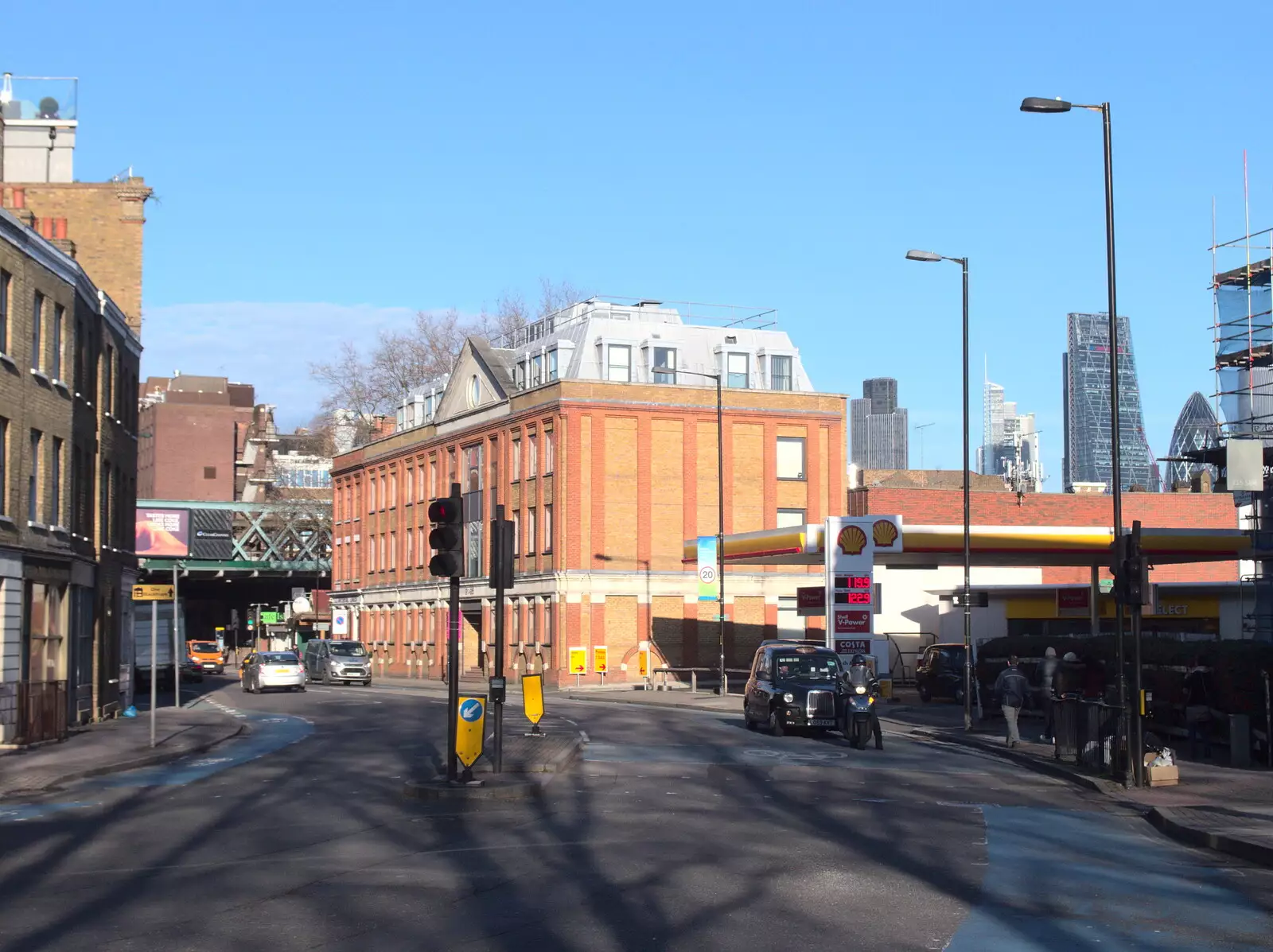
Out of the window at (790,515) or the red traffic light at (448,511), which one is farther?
the window at (790,515)

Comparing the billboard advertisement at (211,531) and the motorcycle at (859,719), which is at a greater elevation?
the billboard advertisement at (211,531)

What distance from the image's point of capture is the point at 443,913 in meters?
11.5

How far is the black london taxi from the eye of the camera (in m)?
31.2

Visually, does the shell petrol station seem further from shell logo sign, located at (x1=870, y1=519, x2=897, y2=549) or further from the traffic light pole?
the traffic light pole

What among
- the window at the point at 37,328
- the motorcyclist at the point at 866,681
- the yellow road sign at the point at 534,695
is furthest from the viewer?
the window at the point at 37,328

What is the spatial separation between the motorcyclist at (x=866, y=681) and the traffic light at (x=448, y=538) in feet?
38.9

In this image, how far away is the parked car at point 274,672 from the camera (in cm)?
5728

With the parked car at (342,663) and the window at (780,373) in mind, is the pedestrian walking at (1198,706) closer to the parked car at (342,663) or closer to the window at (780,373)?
the parked car at (342,663)

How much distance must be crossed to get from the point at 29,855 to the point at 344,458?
8063cm

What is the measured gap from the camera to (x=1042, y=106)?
2392cm

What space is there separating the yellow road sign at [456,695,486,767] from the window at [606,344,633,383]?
166 feet

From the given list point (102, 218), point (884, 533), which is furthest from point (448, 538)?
point (102, 218)

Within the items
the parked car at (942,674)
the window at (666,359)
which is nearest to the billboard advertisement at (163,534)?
the window at (666,359)

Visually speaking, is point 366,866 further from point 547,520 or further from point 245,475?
point 245,475
